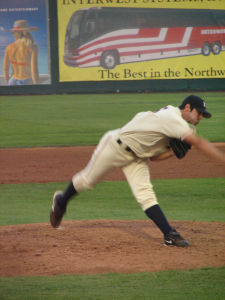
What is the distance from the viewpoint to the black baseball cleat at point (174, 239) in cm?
578

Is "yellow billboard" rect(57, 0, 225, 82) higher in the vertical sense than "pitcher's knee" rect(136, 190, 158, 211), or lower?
higher

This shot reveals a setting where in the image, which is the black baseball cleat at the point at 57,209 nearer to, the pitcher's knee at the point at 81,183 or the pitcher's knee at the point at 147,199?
the pitcher's knee at the point at 81,183

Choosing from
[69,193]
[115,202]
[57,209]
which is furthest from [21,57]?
[69,193]

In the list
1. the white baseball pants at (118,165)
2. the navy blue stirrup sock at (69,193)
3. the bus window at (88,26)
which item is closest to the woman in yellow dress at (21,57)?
the bus window at (88,26)

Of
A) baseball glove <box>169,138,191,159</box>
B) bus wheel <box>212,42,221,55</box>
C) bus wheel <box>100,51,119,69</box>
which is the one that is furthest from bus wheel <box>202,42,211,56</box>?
baseball glove <box>169,138,191,159</box>

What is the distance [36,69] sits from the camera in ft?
82.3

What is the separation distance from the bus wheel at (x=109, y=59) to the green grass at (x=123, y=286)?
66.8ft

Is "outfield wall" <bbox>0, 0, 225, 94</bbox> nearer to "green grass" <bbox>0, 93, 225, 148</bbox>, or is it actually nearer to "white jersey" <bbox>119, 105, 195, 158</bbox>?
"green grass" <bbox>0, 93, 225, 148</bbox>

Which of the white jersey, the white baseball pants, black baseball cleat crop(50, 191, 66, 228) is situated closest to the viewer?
the white jersey

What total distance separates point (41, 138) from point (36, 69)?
10573 millimetres

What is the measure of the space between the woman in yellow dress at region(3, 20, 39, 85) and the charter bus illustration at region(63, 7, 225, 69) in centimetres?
132

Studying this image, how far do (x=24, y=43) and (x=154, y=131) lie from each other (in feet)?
67.9

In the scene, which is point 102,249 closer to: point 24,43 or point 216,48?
point 24,43

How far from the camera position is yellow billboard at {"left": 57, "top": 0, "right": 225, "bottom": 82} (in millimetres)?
25125
